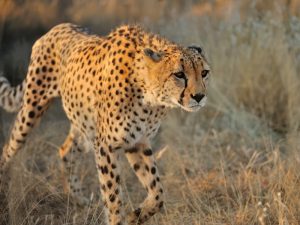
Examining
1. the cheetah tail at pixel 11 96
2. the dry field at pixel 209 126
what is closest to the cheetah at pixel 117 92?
the cheetah tail at pixel 11 96

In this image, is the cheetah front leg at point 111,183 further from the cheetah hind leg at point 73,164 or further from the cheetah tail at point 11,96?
the cheetah tail at point 11,96

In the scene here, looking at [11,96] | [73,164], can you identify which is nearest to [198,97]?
[73,164]

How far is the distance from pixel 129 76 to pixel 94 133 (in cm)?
54

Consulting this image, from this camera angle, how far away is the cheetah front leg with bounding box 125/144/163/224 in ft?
12.2

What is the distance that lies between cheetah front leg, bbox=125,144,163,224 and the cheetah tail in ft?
3.58

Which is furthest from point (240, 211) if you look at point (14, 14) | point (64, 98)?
point (14, 14)

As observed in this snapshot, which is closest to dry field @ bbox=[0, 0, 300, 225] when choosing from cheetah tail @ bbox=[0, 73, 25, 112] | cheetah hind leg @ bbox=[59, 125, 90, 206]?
cheetah hind leg @ bbox=[59, 125, 90, 206]

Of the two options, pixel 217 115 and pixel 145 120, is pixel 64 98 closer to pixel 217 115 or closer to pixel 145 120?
pixel 145 120

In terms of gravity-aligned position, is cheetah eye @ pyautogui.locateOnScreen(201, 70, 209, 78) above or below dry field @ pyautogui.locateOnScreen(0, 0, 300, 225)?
above

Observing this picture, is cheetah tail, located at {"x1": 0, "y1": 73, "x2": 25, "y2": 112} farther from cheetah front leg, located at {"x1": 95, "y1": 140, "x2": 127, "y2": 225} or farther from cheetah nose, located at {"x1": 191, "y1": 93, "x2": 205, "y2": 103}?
cheetah nose, located at {"x1": 191, "y1": 93, "x2": 205, "y2": 103}

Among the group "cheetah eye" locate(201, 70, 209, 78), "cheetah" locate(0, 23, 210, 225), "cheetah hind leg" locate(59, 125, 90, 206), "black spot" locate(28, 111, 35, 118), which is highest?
"cheetah eye" locate(201, 70, 209, 78)

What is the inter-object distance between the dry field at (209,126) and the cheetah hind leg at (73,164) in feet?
0.27

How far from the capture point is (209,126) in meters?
5.99

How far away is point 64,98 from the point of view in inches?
167
